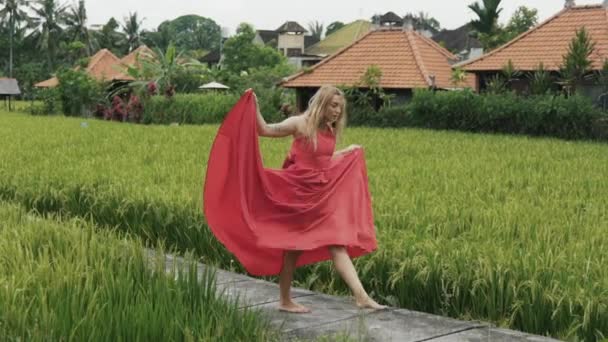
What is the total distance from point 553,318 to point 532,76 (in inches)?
866

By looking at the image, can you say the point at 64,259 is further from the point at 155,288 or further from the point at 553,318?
the point at 553,318

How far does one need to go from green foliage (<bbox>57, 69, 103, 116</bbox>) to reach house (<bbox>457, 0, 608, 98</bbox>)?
1670cm

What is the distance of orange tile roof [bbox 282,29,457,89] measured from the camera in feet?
98.3

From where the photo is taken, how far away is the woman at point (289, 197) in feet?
16.2

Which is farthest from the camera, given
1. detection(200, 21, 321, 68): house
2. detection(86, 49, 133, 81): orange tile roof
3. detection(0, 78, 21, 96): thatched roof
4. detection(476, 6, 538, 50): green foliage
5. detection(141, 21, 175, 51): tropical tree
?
detection(200, 21, 321, 68): house

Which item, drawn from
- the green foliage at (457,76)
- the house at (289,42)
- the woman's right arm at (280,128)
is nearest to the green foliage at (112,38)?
the house at (289,42)

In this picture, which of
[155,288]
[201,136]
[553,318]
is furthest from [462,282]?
[201,136]

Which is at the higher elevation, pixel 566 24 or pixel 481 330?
pixel 566 24

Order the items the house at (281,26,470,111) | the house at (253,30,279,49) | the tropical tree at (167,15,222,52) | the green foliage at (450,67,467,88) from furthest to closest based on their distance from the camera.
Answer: the tropical tree at (167,15,222,52)
the house at (253,30,279,49)
the house at (281,26,470,111)
the green foliage at (450,67,467,88)

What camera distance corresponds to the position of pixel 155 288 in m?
4.03

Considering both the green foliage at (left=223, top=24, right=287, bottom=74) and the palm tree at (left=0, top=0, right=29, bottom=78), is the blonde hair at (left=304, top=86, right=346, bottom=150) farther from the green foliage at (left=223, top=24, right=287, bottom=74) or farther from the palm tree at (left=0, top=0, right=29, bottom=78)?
the palm tree at (left=0, top=0, right=29, bottom=78)

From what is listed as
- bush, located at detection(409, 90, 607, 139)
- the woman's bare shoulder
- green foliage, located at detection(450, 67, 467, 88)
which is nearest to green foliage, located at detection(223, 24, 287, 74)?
green foliage, located at detection(450, 67, 467, 88)

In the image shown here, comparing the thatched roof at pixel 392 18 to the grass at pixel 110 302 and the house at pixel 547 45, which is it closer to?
the house at pixel 547 45

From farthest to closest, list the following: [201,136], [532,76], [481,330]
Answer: [532,76], [201,136], [481,330]
